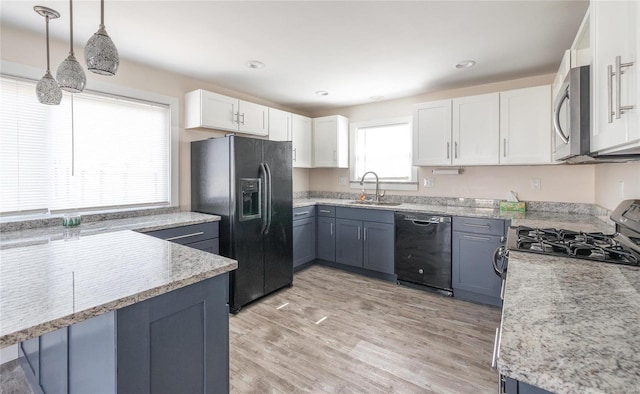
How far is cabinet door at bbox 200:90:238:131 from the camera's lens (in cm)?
306

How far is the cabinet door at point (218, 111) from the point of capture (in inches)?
121

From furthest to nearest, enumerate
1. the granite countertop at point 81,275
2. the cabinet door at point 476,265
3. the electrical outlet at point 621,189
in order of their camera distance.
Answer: the cabinet door at point 476,265 → the electrical outlet at point 621,189 → the granite countertop at point 81,275

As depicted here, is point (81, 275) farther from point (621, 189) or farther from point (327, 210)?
point (621, 189)

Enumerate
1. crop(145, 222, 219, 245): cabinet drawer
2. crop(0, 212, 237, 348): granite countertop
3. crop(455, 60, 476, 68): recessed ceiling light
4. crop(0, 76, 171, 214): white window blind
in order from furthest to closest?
crop(455, 60, 476, 68): recessed ceiling light < crop(145, 222, 219, 245): cabinet drawer < crop(0, 76, 171, 214): white window blind < crop(0, 212, 237, 348): granite countertop

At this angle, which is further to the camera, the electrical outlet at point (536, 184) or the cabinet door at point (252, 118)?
the cabinet door at point (252, 118)

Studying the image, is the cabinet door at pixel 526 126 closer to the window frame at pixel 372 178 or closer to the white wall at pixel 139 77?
the window frame at pixel 372 178

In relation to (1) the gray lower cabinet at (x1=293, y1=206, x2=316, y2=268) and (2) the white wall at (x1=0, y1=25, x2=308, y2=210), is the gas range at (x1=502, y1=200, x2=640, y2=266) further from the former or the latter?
(2) the white wall at (x1=0, y1=25, x2=308, y2=210)

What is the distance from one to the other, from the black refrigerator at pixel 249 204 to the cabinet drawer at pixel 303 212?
37cm

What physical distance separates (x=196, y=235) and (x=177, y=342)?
1.61 meters

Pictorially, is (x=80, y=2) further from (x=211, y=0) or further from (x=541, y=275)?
(x=541, y=275)

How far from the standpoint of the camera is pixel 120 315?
956mm

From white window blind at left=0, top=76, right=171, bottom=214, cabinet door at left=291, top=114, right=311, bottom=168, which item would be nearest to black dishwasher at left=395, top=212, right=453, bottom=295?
cabinet door at left=291, top=114, right=311, bottom=168

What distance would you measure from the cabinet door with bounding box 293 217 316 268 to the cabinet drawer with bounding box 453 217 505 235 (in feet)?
5.86

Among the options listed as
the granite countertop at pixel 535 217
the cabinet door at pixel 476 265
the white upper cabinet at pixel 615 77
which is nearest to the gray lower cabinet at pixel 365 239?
the granite countertop at pixel 535 217
